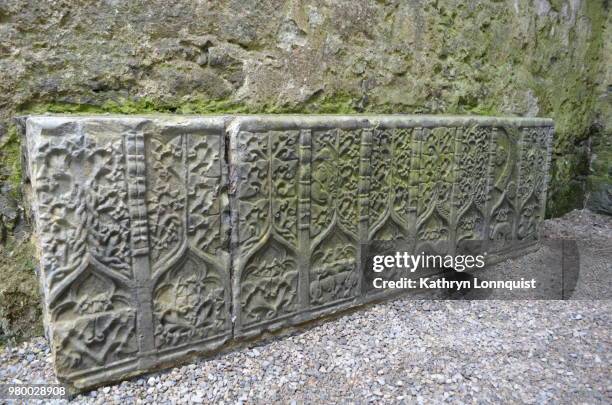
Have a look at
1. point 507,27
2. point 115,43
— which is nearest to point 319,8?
point 115,43

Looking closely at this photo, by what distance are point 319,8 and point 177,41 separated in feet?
→ 2.01

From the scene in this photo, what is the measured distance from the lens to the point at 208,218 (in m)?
1.44

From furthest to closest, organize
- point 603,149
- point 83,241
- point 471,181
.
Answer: point 603,149
point 471,181
point 83,241

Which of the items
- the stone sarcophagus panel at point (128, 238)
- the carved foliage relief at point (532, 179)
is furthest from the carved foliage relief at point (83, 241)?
the carved foliage relief at point (532, 179)

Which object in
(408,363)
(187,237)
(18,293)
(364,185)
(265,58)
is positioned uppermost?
(265,58)

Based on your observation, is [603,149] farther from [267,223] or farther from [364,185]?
[267,223]

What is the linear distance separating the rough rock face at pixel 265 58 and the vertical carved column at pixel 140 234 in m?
0.27

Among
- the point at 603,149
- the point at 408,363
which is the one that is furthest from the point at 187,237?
the point at 603,149

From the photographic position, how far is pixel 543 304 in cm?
197

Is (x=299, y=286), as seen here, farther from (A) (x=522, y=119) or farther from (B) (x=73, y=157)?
(A) (x=522, y=119)

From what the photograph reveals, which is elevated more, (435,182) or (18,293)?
(435,182)

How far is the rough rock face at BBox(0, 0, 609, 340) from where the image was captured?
1365 mm

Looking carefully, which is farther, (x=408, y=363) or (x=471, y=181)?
(x=471, y=181)

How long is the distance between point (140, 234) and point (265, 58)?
32.0 inches
